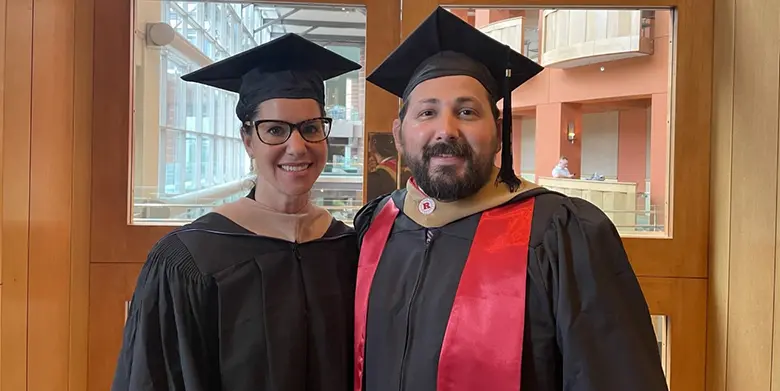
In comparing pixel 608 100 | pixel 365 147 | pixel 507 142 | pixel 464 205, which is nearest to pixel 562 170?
pixel 608 100

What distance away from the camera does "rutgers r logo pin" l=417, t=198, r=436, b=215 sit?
1.42m

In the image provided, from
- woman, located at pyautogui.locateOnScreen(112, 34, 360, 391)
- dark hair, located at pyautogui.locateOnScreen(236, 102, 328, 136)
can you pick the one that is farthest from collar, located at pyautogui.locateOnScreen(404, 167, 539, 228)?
dark hair, located at pyautogui.locateOnScreen(236, 102, 328, 136)

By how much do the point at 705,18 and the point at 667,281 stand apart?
0.93 metres

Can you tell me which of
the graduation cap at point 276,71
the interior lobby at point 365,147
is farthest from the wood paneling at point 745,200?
the graduation cap at point 276,71

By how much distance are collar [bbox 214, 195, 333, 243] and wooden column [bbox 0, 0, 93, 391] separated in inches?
23.8

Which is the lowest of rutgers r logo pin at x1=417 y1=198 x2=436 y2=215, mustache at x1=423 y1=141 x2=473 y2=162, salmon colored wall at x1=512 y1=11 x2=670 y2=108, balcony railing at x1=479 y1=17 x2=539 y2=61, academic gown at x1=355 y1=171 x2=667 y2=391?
academic gown at x1=355 y1=171 x2=667 y2=391

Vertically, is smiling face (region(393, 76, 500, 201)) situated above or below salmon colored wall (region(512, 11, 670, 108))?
below

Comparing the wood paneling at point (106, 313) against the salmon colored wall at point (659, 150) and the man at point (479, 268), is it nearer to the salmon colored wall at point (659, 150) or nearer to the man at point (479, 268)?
the man at point (479, 268)

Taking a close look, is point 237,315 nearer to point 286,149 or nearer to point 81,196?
point 286,149

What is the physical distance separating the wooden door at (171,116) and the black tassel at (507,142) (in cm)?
75

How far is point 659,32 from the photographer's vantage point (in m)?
2.18

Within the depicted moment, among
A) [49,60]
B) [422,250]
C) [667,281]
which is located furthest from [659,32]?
[49,60]

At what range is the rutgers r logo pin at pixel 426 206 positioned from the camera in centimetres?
142

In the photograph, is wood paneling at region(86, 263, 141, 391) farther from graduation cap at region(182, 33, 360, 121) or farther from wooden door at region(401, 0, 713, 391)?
wooden door at region(401, 0, 713, 391)
